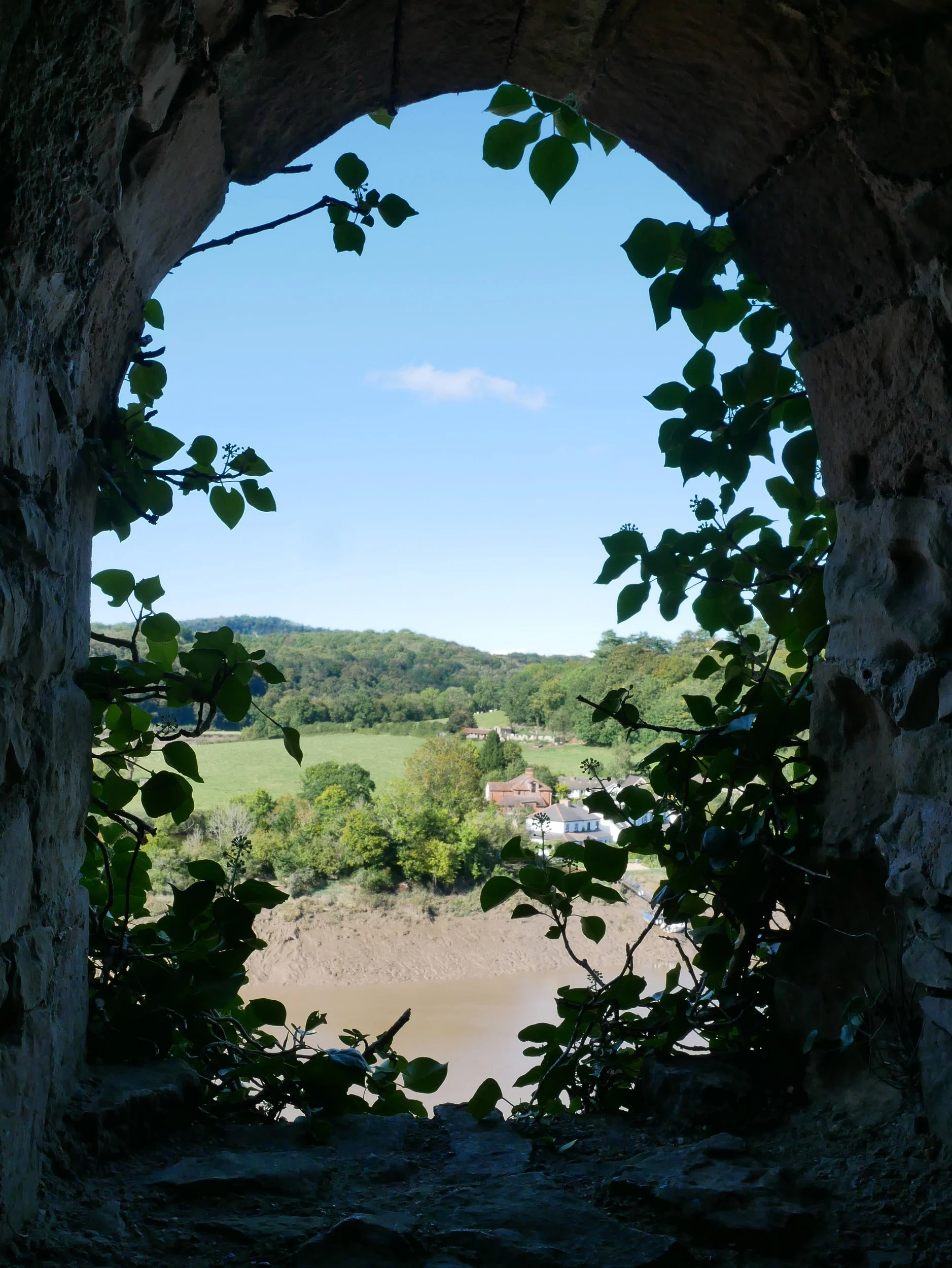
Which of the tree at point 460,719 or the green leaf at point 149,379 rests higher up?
the green leaf at point 149,379

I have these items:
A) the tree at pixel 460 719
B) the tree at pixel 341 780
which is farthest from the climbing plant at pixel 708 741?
the tree at pixel 341 780

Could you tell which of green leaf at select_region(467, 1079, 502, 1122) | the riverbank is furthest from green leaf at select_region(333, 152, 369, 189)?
the riverbank

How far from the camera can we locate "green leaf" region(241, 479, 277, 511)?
1.03 meters

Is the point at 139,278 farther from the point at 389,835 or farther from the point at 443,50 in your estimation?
the point at 389,835

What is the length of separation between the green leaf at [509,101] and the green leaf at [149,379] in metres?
0.42

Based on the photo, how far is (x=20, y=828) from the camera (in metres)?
0.57

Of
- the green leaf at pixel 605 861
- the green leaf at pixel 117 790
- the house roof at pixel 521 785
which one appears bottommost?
the house roof at pixel 521 785

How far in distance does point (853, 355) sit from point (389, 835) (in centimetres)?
304

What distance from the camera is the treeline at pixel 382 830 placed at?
337 cm

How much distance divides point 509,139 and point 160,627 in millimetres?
600

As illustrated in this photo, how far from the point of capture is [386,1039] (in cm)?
104

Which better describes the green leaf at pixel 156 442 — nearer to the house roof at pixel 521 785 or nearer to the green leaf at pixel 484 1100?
the green leaf at pixel 484 1100

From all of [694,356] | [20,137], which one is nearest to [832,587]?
[694,356]

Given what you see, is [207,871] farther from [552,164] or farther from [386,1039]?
[552,164]
